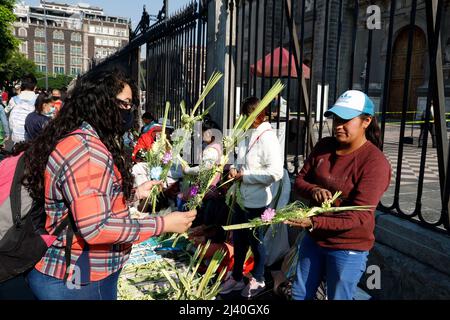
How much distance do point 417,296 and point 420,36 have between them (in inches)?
701

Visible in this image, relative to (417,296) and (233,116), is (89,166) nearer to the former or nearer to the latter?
(417,296)

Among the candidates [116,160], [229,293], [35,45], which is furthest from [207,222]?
[35,45]

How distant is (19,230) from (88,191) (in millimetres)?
427

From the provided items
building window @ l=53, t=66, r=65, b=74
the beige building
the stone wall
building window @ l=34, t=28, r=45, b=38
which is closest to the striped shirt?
the stone wall

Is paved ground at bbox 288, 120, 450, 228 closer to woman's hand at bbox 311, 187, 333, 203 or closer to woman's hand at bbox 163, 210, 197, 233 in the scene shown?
woman's hand at bbox 311, 187, 333, 203

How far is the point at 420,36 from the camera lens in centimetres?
1720

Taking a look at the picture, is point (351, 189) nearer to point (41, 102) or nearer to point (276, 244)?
point (276, 244)

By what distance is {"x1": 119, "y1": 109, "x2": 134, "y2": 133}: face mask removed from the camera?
1.96 m

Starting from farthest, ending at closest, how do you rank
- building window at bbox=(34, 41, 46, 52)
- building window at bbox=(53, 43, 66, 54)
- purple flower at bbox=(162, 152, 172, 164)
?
building window at bbox=(53, 43, 66, 54), building window at bbox=(34, 41, 46, 52), purple flower at bbox=(162, 152, 172, 164)

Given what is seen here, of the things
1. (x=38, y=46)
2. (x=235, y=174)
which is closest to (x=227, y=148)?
(x=235, y=174)

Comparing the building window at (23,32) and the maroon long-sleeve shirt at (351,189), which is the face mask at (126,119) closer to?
the maroon long-sleeve shirt at (351,189)

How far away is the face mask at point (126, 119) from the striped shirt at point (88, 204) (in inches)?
9.7

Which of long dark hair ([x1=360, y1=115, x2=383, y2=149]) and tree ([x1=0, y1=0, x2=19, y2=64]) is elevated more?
tree ([x1=0, y1=0, x2=19, y2=64])

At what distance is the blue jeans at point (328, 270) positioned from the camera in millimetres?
2375
